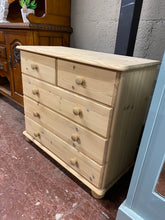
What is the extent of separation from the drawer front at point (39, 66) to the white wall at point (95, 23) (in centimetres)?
60

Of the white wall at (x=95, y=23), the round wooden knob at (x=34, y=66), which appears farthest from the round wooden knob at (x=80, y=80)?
the white wall at (x=95, y=23)

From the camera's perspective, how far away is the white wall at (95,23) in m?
1.29

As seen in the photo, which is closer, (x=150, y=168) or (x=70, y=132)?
(x=150, y=168)

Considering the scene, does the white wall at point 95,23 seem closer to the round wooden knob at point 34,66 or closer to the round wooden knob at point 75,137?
the round wooden knob at point 34,66

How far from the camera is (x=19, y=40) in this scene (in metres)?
1.48

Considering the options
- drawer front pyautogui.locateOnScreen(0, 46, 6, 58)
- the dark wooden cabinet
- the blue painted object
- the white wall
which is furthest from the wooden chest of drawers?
drawer front pyautogui.locateOnScreen(0, 46, 6, 58)

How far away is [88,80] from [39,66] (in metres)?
0.42

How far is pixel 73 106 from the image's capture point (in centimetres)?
94

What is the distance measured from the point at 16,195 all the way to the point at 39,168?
24 centimetres

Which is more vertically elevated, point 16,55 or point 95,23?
point 95,23

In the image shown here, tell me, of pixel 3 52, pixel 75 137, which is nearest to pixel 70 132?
pixel 75 137

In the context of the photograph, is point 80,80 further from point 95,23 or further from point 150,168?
point 95,23

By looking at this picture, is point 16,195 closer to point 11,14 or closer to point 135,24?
point 135,24

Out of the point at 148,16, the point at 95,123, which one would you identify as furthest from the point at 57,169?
the point at 148,16
